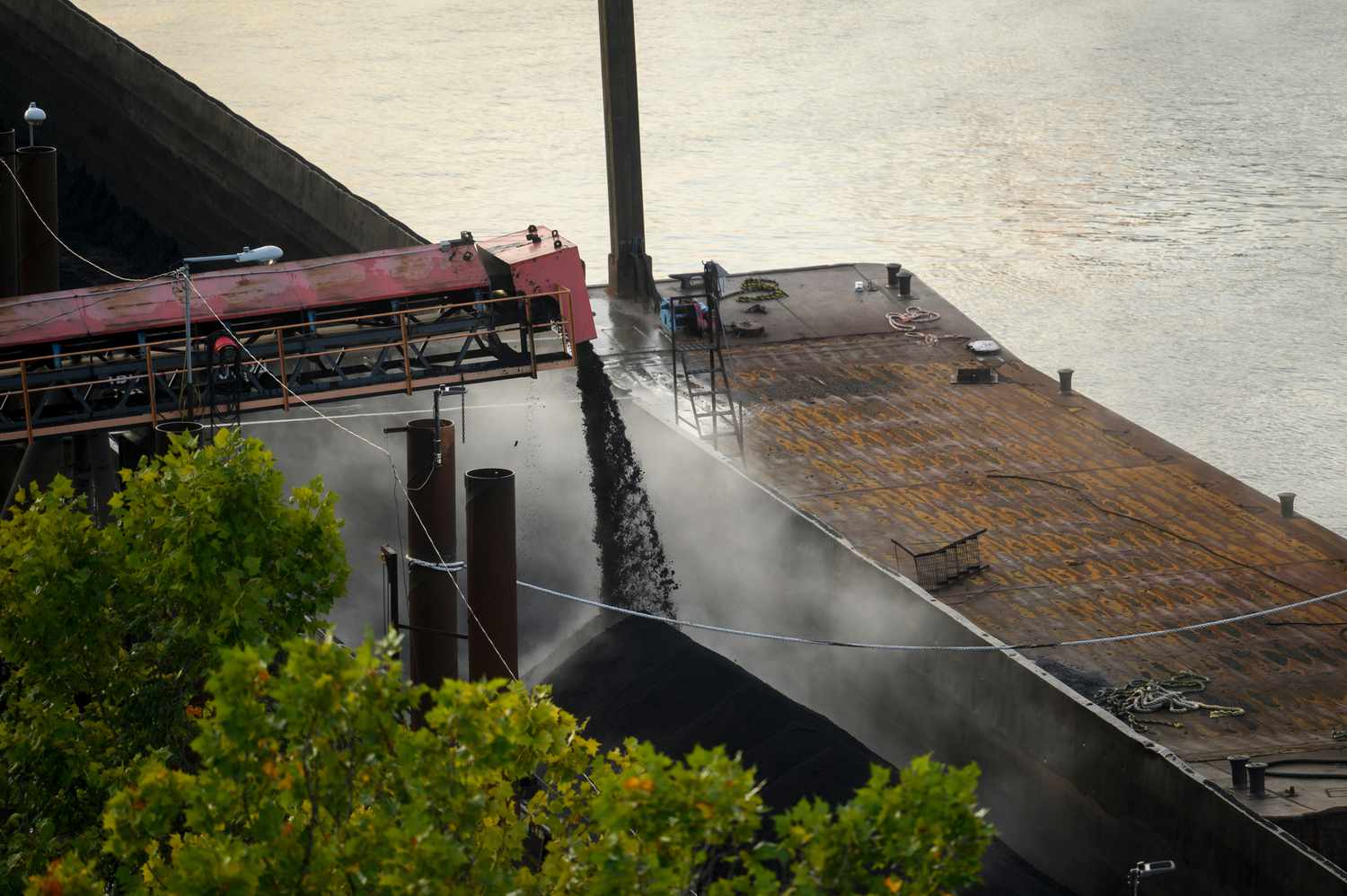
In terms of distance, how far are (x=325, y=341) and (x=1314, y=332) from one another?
5102cm

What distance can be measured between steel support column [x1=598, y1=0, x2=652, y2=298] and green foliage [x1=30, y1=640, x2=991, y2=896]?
108ft

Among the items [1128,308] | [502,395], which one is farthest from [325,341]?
[1128,308]

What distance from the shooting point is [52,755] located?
Result: 14.5 m

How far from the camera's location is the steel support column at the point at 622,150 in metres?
41.9

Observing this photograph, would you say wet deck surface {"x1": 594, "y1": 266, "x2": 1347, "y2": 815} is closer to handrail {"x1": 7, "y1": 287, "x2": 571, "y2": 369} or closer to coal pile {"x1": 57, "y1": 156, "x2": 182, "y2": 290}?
handrail {"x1": 7, "y1": 287, "x2": 571, "y2": 369}

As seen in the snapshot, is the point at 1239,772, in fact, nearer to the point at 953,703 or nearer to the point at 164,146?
the point at 953,703

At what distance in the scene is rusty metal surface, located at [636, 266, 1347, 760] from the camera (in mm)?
25453

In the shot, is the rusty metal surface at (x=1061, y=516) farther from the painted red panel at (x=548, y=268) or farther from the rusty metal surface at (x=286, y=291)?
the rusty metal surface at (x=286, y=291)

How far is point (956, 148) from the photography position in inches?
3406

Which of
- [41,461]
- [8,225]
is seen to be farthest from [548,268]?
[8,225]

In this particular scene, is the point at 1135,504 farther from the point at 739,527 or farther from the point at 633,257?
the point at 633,257

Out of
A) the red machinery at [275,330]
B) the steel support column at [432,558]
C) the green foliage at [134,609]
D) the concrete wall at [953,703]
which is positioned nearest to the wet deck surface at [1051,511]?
the concrete wall at [953,703]

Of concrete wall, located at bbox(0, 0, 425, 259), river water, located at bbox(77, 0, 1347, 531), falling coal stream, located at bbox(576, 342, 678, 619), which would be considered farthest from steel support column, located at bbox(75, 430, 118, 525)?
river water, located at bbox(77, 0, 1347, 531)

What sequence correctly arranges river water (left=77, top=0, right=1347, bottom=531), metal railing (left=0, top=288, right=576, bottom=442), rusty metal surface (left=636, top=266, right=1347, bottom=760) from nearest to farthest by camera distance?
metal railing (left=0, top=288, right=576, bottom=442), rusty metal surface (left=636, top=266, right=1347, bottom=760), river water (left=77, top=0, right=1347, bottom=531)
